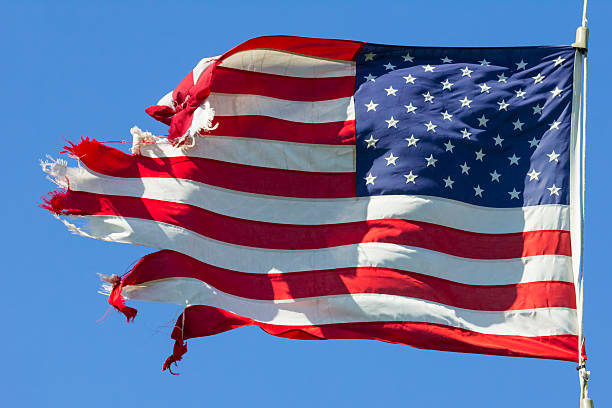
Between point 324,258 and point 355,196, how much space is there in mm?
955

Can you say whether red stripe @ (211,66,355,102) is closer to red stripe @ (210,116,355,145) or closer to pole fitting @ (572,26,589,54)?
red stripe @ (210,116,355,145)

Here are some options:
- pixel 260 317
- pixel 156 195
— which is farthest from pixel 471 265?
pixel 156 195

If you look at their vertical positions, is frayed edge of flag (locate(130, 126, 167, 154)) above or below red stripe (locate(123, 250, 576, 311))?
above

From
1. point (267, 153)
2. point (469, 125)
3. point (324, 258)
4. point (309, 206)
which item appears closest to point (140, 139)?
point (267, 153)

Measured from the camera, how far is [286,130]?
70.6ft

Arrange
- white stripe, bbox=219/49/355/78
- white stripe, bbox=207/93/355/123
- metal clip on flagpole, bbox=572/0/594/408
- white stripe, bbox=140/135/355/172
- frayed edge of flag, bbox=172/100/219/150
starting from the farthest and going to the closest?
white stripe, bbox=219/49/355/78 → white stripe, bbox=207/93/355/123 → white stripe, bbox=140/135/355/172 → frayed edge of flag, bbox=172/100/219/150 → metal clip on flagpole, bbox=572/0/594/408

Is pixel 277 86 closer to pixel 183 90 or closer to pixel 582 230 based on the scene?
pixel 183 90

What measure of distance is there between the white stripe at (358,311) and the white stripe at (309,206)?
1101mm

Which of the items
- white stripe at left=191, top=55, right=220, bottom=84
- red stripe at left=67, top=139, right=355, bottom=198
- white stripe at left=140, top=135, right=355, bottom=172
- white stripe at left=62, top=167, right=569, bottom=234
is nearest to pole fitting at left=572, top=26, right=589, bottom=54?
white stripe at left=62, top=167, right=569, bottom=234

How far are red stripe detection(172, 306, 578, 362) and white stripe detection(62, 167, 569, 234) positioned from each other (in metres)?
1.41

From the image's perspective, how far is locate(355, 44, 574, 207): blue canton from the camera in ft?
68.5

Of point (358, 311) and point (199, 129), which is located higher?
point (199, 129)

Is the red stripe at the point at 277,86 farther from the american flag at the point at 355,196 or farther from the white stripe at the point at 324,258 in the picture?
the white stripe at the point at 324,258

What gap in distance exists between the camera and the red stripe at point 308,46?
21.6 meters
